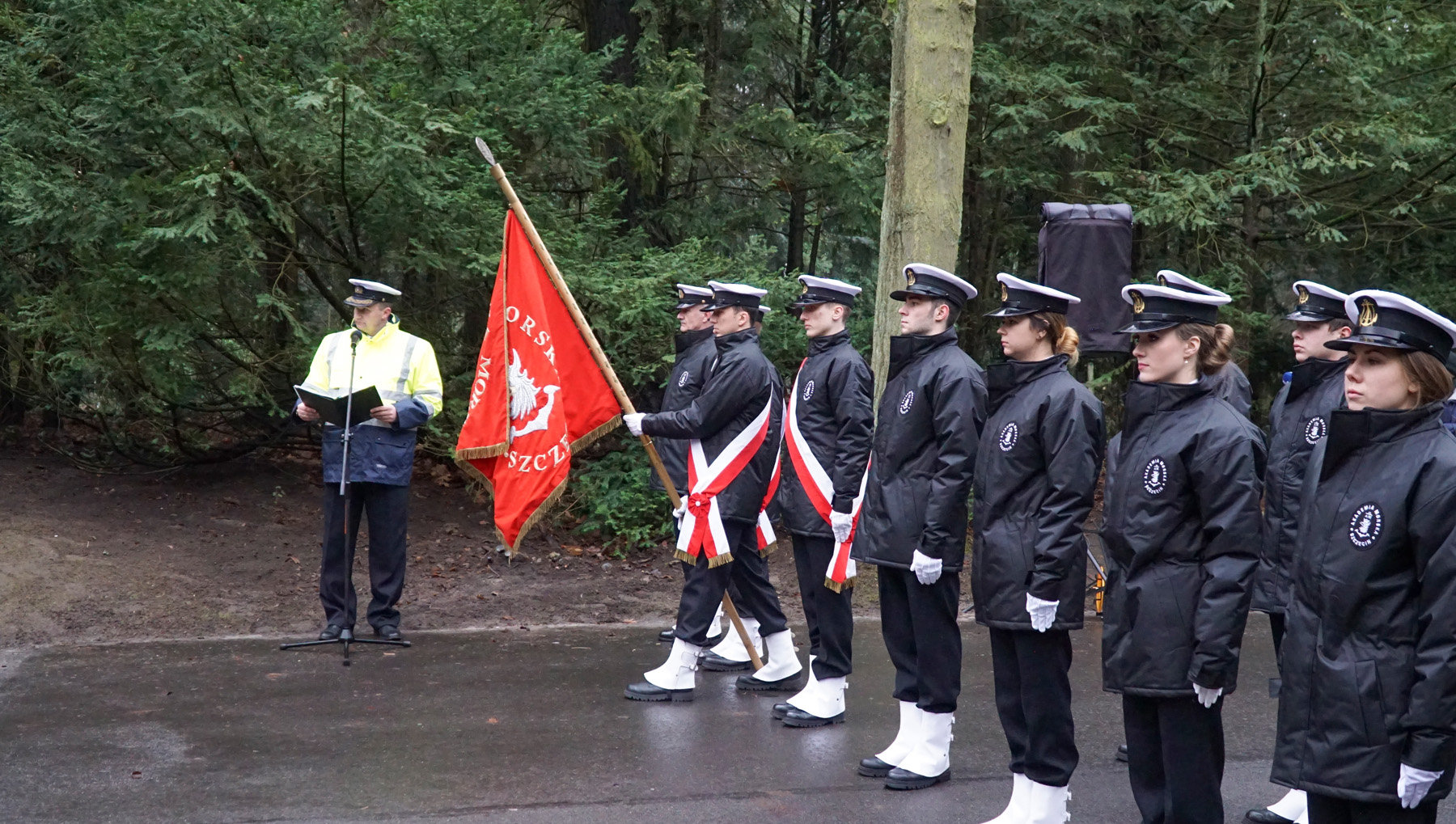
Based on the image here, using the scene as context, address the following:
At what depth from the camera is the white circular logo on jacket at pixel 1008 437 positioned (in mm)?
4738

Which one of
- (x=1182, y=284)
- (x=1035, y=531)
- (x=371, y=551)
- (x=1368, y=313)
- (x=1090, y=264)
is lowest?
(x=371, y=551)

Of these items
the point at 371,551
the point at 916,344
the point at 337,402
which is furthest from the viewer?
the point at 371,551

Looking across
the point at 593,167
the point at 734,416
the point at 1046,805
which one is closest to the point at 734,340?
the point at 734,416

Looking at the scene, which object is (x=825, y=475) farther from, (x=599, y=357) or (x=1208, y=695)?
(x=1208, y=695)

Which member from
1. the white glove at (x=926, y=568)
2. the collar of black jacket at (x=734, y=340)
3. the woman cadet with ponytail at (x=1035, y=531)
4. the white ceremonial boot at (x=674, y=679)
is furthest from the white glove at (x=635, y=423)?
the woman cadet with ponytail at (x=1035, y=531)

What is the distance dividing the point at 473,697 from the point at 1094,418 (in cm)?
358

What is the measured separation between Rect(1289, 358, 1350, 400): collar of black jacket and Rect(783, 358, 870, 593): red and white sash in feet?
6.20

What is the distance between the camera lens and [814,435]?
6.43m

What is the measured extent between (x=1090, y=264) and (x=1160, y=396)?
423cm

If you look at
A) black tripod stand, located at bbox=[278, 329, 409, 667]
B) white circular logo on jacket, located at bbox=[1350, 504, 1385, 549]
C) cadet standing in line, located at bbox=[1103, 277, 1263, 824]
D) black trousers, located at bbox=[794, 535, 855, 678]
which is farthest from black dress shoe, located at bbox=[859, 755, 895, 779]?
black tripod stand, located at bbox=[278, 329, 409, 667]

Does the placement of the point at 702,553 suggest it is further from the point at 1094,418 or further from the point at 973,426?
the point at 1094,418

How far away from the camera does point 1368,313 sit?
3303 millimetres

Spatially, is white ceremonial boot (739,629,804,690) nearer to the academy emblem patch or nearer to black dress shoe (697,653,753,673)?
black dress shoe (697,653,753,673)

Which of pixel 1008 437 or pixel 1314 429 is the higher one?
pixel 1314 429
